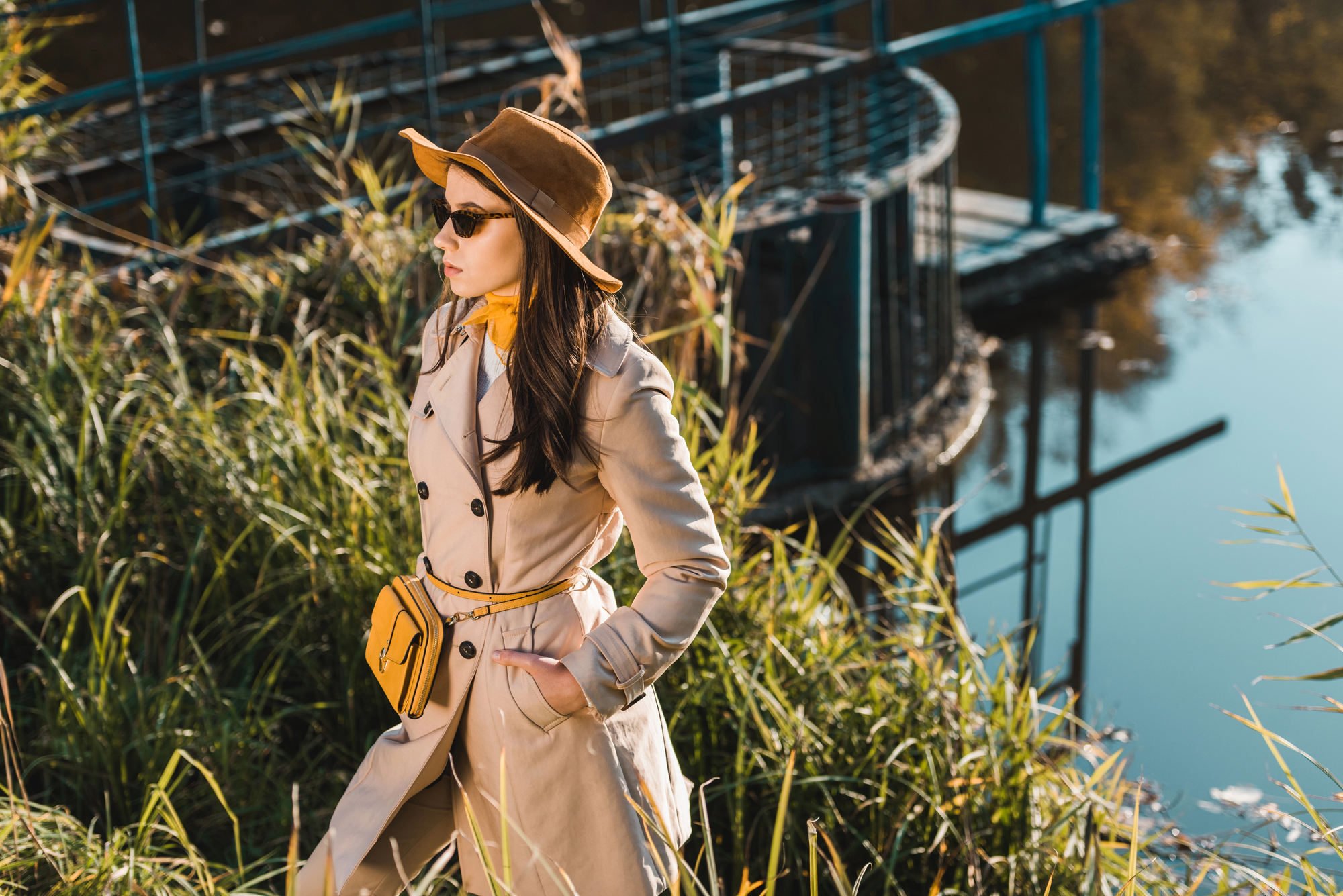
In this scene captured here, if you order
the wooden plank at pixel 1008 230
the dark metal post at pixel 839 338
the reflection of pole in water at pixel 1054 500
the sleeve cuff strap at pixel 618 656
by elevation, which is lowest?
the reflection of pole in water at pixel 1054 500

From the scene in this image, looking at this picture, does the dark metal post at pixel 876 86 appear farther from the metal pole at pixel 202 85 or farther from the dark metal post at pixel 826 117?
the metal pole at pixel 202 85

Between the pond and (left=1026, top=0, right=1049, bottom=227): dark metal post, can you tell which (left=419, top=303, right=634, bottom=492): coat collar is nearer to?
the pond

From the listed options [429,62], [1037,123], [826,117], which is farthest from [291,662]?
[1037,123]

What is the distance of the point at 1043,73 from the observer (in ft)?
22.4

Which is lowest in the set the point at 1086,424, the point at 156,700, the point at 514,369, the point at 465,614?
the point at 1086,424

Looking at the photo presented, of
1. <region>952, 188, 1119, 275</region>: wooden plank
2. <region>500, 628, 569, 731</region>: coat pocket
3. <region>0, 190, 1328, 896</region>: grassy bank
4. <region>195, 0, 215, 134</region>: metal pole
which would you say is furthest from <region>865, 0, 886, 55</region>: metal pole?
<region>500, 628, 569, 731</region>: coat pocket

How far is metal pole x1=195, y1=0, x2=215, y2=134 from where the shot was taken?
5.21m

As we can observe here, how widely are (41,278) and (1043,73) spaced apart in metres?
5.29

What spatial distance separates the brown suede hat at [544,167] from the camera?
155 cm

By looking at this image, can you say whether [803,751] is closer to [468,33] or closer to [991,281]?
[991,281]

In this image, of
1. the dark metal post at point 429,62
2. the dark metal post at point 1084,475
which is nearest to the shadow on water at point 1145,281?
the dark metal post at point 1084,475

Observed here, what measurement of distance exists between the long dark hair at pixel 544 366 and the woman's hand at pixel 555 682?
213mm

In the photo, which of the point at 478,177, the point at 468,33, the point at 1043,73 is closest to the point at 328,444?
the point at 478,177

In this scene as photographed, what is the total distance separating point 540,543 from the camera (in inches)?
64.5
